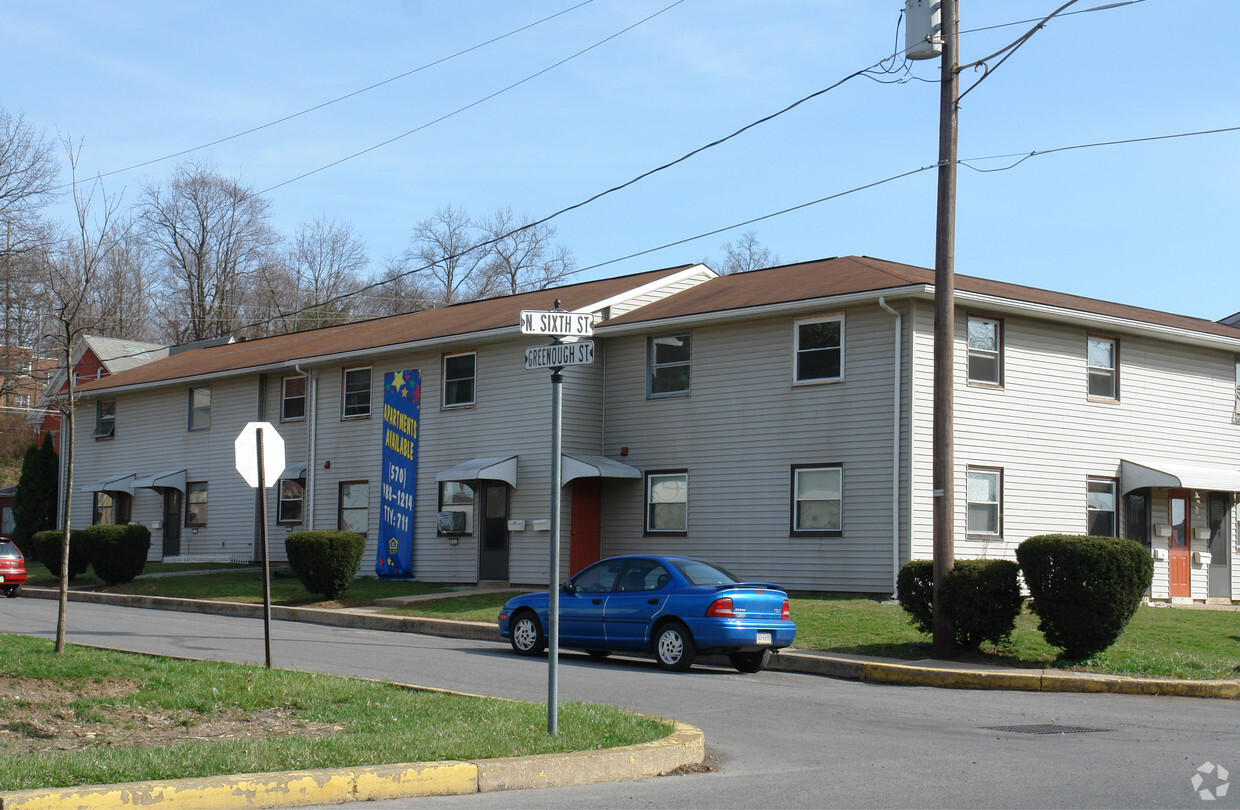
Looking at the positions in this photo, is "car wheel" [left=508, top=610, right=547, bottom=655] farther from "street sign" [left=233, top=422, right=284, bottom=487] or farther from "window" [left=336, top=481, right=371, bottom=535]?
"window" [left=336, top=481, right=371, bottom=535]

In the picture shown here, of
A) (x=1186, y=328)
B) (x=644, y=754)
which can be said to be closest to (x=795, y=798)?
(x=644, y=754)

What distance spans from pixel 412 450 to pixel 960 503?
12.6m

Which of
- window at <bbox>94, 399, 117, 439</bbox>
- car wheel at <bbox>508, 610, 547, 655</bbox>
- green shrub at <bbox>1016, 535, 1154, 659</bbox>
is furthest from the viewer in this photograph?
window at <bbox>94, 399, 117, 439</bbox>

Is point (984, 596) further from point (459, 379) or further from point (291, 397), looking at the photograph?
point (291, 397)

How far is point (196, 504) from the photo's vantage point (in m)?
34.7

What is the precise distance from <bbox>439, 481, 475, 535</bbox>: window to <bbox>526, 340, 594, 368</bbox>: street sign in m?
18.3

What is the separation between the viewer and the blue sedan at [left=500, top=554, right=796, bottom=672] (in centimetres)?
1490

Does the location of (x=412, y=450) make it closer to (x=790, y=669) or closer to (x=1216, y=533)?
(x=790, y=669)

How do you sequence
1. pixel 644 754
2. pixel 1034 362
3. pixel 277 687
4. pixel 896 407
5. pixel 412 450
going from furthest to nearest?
pixel 412 450
pixel 1034 362
pixel 896 407
pixel 277 687
pixel 644 754

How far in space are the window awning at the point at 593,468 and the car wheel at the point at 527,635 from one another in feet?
24.1

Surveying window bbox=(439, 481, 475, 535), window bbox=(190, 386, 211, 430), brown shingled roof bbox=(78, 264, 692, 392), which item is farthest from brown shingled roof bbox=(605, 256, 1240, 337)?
window bbox=(190, 386, 211, 430)

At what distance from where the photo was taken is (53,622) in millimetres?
19578

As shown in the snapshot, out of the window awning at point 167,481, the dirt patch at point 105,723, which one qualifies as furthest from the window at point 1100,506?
the window awning at point 167,481

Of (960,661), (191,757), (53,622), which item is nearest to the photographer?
(191,757)
